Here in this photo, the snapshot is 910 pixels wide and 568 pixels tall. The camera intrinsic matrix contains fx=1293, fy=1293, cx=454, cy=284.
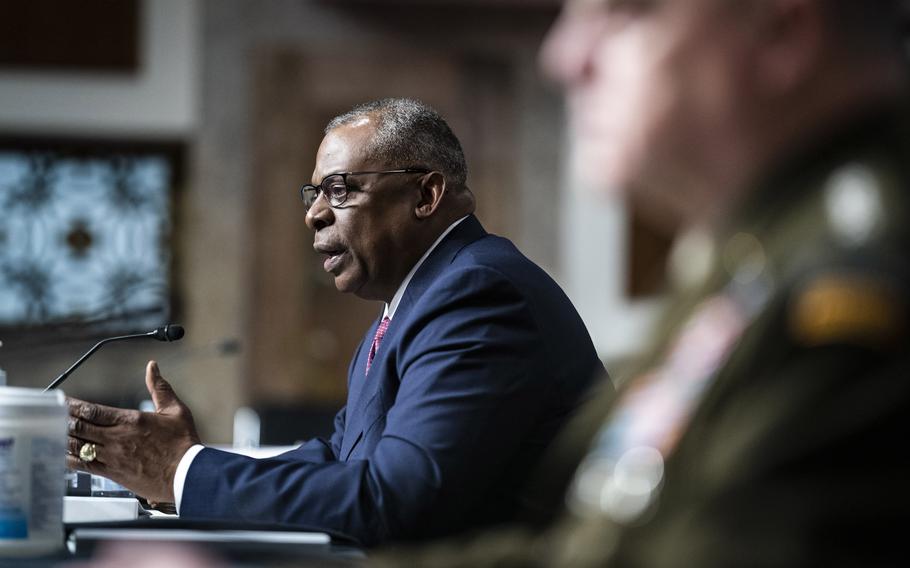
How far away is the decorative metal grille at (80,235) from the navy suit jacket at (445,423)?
555 centimetres

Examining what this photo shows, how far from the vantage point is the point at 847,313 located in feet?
2.20

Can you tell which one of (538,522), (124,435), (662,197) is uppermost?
(662,197)

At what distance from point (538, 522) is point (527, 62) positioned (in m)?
7.21

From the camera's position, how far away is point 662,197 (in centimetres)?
86

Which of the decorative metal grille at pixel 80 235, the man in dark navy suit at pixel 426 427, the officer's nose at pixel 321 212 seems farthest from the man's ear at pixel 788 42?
the decorative metal grille at pixel 80 235

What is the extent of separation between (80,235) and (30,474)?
6378mm

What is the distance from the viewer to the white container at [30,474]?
1.36 meters

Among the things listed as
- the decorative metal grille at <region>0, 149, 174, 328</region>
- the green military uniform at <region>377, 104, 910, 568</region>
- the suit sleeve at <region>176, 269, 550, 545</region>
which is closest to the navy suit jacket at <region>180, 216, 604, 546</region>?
the suit sleeve at <region>176, 269, 550, 545</region>

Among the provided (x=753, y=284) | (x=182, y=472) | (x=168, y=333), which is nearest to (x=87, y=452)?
(x=182, y=472)

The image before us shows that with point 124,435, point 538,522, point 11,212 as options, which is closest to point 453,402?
point 124,435

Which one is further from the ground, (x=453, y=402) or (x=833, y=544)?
(x=833, y=544)

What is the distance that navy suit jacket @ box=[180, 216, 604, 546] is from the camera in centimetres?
175

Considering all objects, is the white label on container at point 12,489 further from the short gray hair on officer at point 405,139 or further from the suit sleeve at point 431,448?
the short gray hair on officer at point 405,139

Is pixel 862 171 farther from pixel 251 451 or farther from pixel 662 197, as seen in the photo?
pixel 251 451
